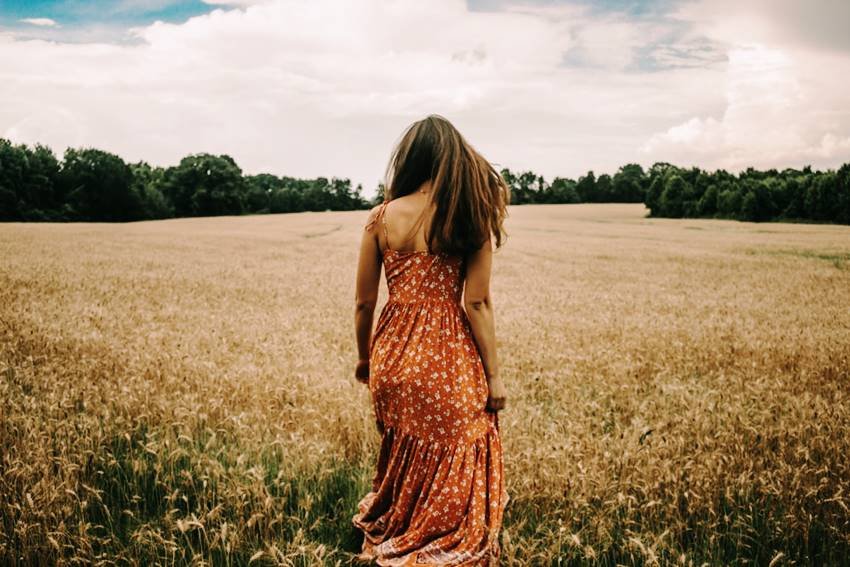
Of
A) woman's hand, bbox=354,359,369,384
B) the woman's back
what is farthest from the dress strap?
woman's hand, bbox=354,359,369,384

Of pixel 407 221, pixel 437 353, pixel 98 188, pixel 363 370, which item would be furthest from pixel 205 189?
pixel 437 353

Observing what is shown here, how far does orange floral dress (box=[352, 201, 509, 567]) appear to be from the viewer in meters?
3.09

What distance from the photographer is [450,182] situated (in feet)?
9.55

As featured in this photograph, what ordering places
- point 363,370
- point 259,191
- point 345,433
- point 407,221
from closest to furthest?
point 407,221, point 363,370, point 345,433, point 259,191

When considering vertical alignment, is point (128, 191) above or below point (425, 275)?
above

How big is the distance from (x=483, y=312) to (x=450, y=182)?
746 mm

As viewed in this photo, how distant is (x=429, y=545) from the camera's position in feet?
10.2

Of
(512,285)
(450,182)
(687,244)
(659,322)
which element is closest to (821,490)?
(450,182)

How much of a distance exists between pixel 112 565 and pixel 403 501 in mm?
1657

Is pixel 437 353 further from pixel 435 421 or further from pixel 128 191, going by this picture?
pixel 128 191

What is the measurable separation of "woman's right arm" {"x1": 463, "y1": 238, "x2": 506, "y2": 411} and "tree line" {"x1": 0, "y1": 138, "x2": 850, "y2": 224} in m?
32.5

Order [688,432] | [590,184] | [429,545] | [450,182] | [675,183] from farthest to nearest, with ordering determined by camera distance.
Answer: [590,184], [675,183], [688,432], [429,545], [450,182]

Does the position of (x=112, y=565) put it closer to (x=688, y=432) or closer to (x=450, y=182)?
(x=450, y=182)

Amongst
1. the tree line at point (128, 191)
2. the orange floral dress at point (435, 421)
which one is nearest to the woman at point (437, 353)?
the orange floral dress at point (435, 421)
